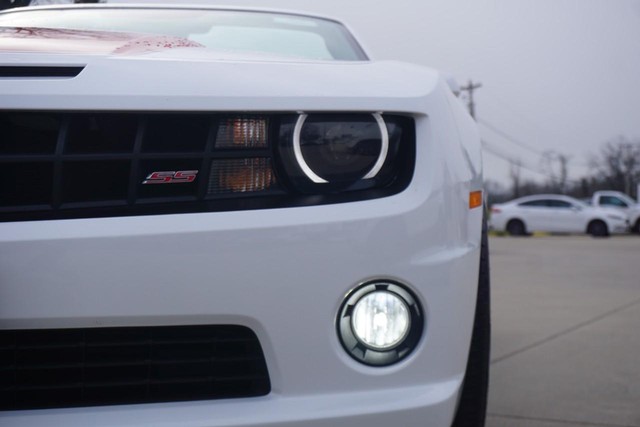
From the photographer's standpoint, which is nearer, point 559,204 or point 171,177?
point 171,177

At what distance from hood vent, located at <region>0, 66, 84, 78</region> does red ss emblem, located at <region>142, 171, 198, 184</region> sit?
0.82 ft

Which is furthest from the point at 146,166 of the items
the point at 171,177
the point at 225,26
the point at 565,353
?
the point at 565,353

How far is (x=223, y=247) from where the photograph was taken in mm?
1448

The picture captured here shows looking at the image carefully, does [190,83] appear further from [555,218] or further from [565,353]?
[555,218]

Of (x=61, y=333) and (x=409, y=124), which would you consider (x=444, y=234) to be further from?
(x=61, y=333)

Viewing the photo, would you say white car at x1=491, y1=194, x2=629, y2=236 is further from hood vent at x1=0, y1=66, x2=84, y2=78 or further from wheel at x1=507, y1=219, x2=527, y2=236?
hood vent at x1=0, y1=66, x2=84, y2=78

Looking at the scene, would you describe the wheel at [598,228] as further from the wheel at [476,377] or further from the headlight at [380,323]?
the headlight at [380,323]

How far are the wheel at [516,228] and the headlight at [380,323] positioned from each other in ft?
76.9

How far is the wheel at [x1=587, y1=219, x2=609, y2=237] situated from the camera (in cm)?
2305

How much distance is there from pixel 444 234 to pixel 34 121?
85cm

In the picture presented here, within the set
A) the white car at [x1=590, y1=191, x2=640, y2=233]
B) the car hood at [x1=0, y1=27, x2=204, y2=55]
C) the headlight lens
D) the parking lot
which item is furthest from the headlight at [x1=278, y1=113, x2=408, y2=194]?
the white car at [x1=590, y1=191, x2=640, y2=233]

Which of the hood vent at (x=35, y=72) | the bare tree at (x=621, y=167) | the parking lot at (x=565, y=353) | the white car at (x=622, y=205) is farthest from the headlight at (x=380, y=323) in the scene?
the bare tree at (x=621, y=167)

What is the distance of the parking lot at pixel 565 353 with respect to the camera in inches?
113

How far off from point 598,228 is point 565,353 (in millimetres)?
20592
